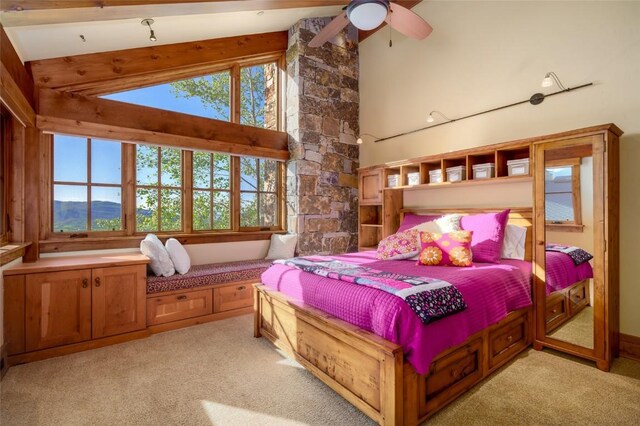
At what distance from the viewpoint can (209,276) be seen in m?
3.39

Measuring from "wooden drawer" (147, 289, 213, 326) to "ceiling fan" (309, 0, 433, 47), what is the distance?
2.91 m

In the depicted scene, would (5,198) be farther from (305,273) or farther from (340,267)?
(340,267)

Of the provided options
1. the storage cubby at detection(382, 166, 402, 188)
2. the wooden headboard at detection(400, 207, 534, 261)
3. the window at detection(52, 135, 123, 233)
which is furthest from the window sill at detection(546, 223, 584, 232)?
the window at detection(52, 135, 123, 233)

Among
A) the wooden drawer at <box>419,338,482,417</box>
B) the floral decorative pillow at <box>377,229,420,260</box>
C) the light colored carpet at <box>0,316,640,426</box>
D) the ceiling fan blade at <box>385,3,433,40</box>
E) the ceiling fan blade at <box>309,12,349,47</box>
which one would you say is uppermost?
the ceiling fan blade at <box>309,12,349,47</box>

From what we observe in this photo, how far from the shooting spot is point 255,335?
2.92 m

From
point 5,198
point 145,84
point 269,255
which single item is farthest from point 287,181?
point 5,198

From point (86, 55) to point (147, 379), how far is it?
310 centimetres

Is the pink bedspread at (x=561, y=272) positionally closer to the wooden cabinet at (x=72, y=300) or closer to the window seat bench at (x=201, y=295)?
the window seat bench at (x=201, y=295)

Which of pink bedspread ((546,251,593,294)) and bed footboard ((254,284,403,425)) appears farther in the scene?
pink bedspread ((546,251,593,294))

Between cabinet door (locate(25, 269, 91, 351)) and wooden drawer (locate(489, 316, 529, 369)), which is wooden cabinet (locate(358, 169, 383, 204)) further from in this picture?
cabinet door (locate(25, 269, 91, 351))

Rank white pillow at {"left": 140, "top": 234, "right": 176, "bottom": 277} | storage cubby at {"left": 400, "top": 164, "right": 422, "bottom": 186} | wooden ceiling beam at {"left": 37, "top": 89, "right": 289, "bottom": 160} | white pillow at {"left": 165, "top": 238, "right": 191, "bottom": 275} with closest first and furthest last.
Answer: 1. wooden ceiling beam at {"left": 37, "top": 89, "right": 289, "bottom": 160}
2. white pillow at {"left": 140, "top": 234, "right": 176, "bottom": 277}
3. white pillow at {"left": 165, "top": 238, "right": 191, "bottom": 275}
4. storage cubby at {"left": 400, "top": 164, "right": 422, "bottom": 186}

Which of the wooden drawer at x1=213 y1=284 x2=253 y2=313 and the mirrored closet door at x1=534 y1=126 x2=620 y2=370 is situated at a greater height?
the mirrored closet door at x1=534 y1=126 x2=620 y2=370

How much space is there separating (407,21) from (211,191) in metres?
2.87

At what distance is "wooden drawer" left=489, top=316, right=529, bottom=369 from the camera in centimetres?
227
